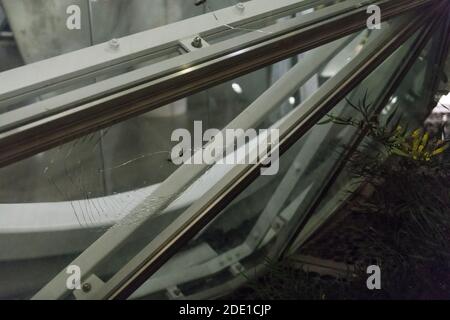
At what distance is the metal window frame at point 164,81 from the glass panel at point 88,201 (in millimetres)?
154

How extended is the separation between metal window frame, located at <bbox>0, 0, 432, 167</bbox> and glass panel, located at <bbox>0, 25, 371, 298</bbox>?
0.51 ft

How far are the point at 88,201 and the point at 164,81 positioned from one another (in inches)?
14.8

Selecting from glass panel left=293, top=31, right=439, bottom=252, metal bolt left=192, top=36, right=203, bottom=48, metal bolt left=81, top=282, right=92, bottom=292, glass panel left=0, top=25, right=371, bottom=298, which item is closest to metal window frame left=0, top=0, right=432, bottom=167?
metal bolt left=192, top=36, right=203, bottom=48

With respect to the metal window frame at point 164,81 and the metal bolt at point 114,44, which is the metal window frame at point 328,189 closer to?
the metal window frame at point 164,81

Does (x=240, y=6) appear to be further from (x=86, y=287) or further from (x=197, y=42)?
(x=86, y=287)

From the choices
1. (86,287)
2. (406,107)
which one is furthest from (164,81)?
(406,107)

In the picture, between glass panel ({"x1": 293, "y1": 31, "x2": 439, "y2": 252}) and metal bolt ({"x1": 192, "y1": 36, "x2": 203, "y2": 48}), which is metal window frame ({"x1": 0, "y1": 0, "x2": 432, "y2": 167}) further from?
glass panel ({"x1": 293, "y1": 31, "x2": 439, "y2": 252})

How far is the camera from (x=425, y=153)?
4.91 feet

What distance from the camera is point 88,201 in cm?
119

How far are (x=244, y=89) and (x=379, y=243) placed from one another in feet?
2.22

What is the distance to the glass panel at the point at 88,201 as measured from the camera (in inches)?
45.4

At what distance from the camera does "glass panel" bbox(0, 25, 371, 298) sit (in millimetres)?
1152
